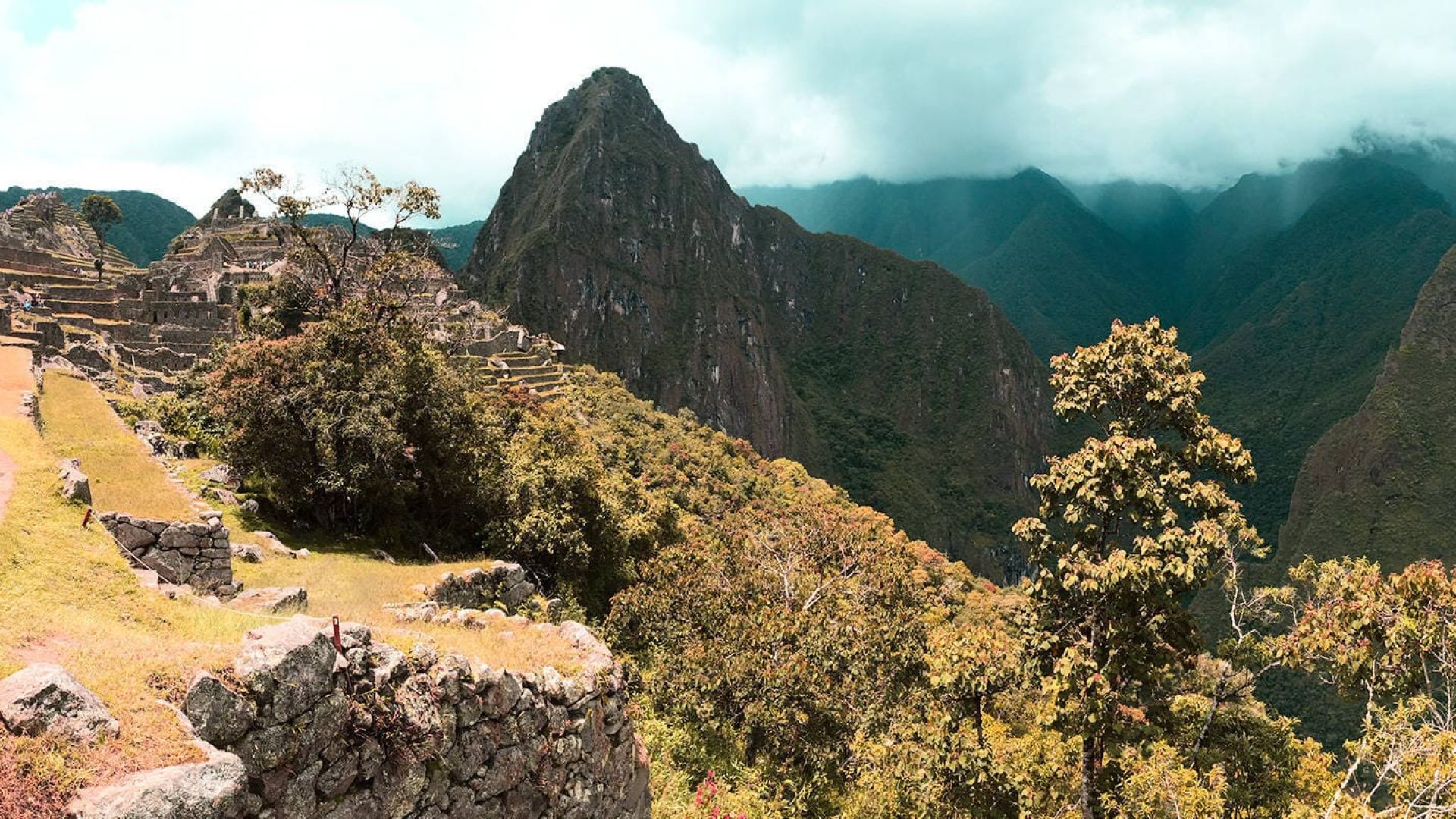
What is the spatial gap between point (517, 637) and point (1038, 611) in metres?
8.63

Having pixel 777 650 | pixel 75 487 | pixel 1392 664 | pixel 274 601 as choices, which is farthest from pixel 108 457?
pixel 1392 664

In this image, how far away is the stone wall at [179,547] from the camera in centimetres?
1188

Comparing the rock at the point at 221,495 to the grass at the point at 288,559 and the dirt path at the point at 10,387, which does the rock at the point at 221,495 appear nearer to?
the grass at the point at 288,559

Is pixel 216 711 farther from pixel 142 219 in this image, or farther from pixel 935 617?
pixel 142 219

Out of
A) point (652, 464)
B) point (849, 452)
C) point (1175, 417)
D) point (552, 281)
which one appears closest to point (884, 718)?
point (1175, 417)

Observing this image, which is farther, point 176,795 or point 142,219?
point 142,219

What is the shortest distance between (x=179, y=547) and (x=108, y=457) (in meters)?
→ 5.32

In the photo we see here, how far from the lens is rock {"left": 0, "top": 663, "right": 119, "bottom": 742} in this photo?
4.50m

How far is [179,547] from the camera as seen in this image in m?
12.2

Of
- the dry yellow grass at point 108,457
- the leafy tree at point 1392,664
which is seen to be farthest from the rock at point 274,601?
the leafy tree at point 1392,664

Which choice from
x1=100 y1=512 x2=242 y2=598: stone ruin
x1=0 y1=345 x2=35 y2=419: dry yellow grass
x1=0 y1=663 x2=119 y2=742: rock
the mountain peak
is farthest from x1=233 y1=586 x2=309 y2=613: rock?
the mountain peak

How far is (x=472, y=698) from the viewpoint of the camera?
25.3 ft

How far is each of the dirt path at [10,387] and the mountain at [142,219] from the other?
138 metres

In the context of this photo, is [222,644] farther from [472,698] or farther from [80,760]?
[472,698]
